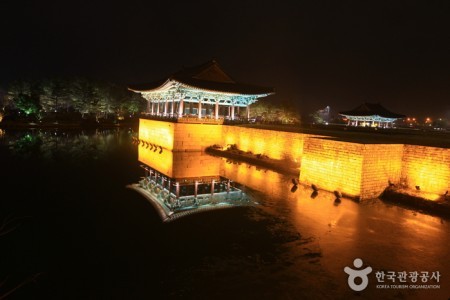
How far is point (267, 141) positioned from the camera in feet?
78.4

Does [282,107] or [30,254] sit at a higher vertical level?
[282,107]

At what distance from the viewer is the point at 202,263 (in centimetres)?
791

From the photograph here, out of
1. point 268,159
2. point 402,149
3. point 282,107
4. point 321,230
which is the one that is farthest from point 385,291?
point 282,107

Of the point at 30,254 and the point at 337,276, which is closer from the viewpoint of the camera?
the point at 337,276

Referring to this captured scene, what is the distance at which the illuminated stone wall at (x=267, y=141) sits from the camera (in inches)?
832

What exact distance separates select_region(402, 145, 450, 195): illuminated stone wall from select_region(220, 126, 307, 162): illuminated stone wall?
6.82 metres

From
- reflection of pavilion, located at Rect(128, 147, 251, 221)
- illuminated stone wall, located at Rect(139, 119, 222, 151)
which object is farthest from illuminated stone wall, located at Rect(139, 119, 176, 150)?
reflection of pavilion, located at Rect(128, 147, 251, 221)

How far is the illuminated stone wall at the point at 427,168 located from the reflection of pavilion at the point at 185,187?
791 centimetres

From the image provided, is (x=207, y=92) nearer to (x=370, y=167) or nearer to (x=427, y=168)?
(x=370, y=167)

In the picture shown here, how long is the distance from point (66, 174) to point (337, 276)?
1593cm

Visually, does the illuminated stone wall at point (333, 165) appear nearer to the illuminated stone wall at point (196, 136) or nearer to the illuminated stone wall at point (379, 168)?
the illuminated stone wall at point (379, 168)

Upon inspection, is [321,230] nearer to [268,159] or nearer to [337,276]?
[337,276]

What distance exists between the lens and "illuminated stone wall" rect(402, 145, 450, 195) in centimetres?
1341

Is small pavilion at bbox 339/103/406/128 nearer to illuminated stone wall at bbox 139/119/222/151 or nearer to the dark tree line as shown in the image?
illuminated stone wall at bbox 139/119/222/151
